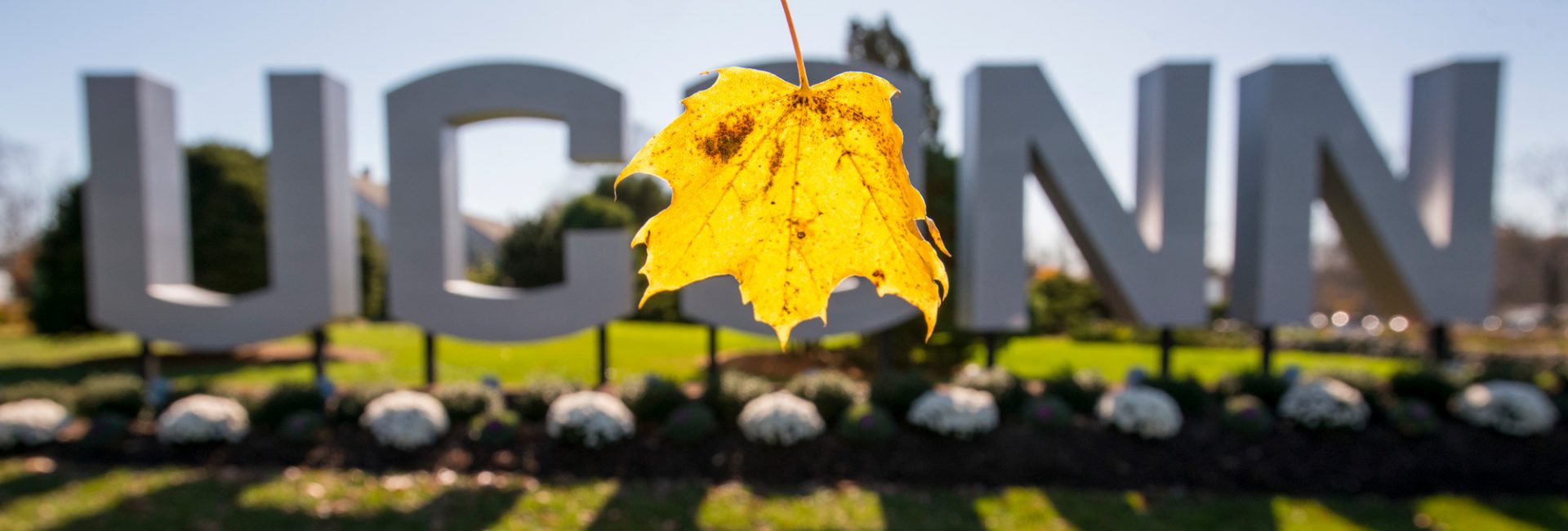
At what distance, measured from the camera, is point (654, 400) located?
714 centimetres

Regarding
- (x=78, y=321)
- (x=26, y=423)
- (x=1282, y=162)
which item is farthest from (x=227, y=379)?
(x=1282, y=162)

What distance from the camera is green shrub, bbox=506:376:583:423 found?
7.38 meters

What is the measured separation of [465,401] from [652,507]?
2.75 m

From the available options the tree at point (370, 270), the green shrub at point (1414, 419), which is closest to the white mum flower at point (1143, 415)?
the green shrub at point (1414, 419)

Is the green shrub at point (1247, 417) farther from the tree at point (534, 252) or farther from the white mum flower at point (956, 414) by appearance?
the tree at point (534, 252)

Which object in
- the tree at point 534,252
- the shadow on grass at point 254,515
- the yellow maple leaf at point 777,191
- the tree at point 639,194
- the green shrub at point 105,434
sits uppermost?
the tree at point 639,194

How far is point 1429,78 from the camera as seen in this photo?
25.5 ft

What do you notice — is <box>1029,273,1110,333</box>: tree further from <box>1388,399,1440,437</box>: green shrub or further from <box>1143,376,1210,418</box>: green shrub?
<box>1388,399,1440,437</box>: green shrub

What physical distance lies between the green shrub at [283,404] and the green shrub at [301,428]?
162 mm

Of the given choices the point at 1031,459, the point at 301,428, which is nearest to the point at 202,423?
the point at 301,428

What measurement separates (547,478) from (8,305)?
31.2 metres

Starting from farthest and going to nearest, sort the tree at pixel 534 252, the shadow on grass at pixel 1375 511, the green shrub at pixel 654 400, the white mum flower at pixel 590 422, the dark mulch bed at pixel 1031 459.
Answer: the tree at pixel 534 252 → the green shrub at pixel 654 400 → the white mum flower at pixel 590 422 → the dark mulch bed at pixel 1031 459 → the shadow on grass at pixel 1375 511

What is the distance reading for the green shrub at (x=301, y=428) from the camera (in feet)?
22.2

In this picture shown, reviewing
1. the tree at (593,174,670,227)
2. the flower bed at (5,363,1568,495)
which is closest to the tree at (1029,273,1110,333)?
the tree at (593,174,670,227)
